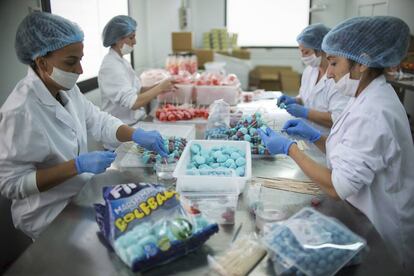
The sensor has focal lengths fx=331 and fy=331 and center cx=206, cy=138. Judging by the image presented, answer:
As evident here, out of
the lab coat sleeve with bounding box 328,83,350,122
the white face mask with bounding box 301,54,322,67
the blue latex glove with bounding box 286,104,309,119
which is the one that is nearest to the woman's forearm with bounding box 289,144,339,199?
the lab coat sleeve with bounding box 328,83,350,122

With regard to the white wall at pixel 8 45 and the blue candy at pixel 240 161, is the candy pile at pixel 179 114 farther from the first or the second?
the blue candy at pixel 240 161

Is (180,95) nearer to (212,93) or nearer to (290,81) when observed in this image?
(212,93)

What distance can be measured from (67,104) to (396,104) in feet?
4.79

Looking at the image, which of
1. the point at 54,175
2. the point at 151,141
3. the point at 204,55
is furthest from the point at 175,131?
the point at 204,55

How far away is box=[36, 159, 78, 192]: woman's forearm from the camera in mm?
1343

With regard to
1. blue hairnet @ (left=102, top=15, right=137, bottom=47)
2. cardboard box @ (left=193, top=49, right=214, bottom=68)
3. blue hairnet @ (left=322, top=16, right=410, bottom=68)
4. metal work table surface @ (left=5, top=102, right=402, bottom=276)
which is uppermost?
blue hairnet @ (left=102, top=15, right=137, bottom=47)

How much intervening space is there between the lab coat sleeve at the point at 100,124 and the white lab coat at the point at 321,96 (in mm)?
1404

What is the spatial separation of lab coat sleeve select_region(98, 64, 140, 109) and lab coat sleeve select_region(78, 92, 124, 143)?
61 cm

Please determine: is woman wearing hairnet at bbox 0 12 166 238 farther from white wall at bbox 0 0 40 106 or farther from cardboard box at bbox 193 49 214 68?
cardboard box at bbox 193 49 214 68

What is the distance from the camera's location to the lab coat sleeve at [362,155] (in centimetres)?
115

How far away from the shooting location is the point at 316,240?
91cm

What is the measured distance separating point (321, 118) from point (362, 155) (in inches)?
46.3

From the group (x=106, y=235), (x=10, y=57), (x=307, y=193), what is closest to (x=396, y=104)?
(x=307, y=193)

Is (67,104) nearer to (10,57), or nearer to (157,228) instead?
(10,57)
